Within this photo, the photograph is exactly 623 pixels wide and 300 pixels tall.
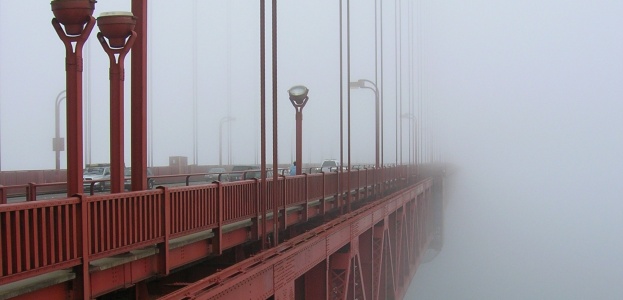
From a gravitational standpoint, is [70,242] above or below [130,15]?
below

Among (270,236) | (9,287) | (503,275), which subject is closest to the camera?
(9,287)

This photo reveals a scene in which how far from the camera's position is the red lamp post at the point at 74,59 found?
7.91 m

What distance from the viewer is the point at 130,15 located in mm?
9375

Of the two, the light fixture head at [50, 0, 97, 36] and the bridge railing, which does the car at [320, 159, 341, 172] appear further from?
the light fixture head at [50, 0, 97, 36]

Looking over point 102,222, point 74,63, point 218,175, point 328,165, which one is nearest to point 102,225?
point 102,222

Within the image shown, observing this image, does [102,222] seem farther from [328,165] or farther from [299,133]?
[328,165]

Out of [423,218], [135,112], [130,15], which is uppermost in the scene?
[130,15]

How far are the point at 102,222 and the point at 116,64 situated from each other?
261 centimetres

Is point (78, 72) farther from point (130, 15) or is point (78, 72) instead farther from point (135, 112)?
point (135, 112)

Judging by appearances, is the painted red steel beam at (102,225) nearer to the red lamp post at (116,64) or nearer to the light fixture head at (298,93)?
the red lamp post at (116,64)

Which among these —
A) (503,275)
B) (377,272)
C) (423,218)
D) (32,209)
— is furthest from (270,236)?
(503,275)

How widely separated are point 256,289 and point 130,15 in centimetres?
411

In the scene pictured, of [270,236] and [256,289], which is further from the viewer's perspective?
[270,236]

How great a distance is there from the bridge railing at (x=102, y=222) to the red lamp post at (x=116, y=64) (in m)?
0.74
